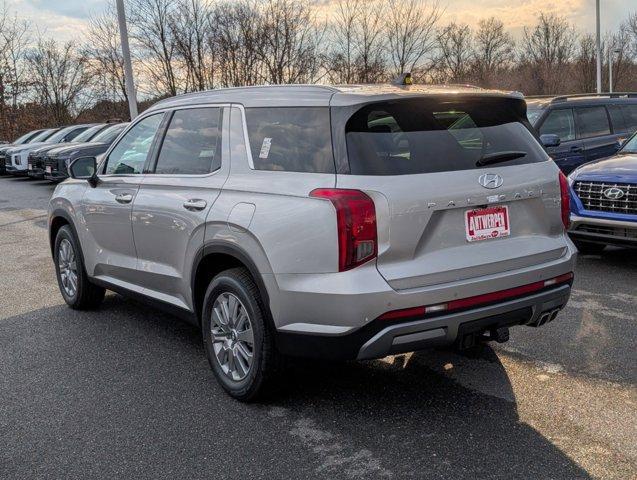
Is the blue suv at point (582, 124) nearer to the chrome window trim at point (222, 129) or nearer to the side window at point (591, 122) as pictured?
the side window at point (591, 122)

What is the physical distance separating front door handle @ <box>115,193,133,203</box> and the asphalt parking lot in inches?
43.4

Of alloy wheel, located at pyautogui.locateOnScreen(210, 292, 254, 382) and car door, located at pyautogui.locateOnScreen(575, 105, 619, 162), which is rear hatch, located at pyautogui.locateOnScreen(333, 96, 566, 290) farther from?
car door, located at pyautogui.locateOnScreen(575, 105, 619, 162)

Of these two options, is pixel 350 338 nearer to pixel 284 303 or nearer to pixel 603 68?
pixel 284 303

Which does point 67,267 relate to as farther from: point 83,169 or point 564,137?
point 564,137

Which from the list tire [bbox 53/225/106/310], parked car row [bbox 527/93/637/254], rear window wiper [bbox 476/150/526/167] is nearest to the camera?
rear window wiper [bbox 476/150/526/167]

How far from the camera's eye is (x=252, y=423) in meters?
3.57

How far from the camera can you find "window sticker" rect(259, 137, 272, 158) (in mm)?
3674

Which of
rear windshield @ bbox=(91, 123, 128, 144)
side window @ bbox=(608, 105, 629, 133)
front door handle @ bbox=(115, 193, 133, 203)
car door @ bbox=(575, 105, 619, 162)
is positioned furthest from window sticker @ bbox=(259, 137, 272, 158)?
rear windshield @ bbox=(91, 123, 128, 144)

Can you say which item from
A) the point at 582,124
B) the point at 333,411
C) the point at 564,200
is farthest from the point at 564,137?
the point at 333,411

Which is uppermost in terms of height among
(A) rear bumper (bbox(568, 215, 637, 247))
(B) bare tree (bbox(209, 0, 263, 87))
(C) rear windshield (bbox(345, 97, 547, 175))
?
(B) bare tree (bbox(209, 0, 263, 87))

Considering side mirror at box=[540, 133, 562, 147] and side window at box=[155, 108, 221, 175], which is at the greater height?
side window at box=[155, 108, 221, 175]

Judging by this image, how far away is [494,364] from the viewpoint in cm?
426

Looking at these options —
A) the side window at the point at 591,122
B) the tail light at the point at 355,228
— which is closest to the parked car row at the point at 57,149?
the side window at the point at 591,122

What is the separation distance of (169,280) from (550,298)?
2.44 m
